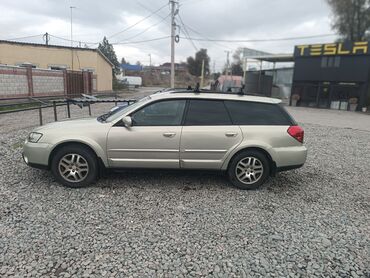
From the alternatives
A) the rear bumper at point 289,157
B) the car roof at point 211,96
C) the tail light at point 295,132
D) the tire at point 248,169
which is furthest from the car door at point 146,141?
the tail light at point 295,132

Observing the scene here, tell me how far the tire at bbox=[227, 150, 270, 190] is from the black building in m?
22.2

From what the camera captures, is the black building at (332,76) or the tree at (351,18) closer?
the black building at (332,76)

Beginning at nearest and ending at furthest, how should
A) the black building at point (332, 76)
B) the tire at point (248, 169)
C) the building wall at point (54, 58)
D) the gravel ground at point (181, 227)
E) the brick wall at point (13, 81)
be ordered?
the gravel ground at point (181, 227)
the tire at point (248, 169)
the brick wall at point (13, 81)
the black building at point (332, 76)
the building wall at point (54, 58)

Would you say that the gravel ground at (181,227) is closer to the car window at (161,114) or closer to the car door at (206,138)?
the car door at (206,138)

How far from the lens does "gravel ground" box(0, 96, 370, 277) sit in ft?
8.52

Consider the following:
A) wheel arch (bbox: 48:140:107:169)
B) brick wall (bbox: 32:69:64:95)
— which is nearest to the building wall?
brick wall (bbox: 32:69:64:95)

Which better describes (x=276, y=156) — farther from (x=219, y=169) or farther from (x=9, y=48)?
(x=9, y=48)

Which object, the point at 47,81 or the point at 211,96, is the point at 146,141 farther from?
the point at 47,81

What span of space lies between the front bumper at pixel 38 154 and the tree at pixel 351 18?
34278mm

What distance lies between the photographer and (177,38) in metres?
23.3

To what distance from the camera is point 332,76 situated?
914 inches

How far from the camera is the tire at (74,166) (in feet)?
13.5

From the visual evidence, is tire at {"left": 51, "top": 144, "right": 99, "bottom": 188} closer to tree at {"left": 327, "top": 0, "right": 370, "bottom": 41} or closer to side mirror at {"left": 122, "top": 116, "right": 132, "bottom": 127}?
side mirror at {"left": 122, "top": 116, "right": 132, "bottom": 127}

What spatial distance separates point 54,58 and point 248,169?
2539 cm
